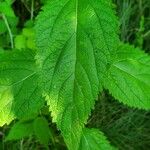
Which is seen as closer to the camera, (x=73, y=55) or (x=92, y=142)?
(x=73, y=55)

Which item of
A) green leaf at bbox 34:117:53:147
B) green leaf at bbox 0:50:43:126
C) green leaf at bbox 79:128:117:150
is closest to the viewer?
green leaf at bbox 0:50:43:126

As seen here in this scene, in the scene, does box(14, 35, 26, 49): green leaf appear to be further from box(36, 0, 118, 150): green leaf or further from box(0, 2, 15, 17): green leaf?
box(36, 0, 118, 150): green leaf

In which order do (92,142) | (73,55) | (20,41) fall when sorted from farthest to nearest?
(20,41) < (92,142) < (73,55)

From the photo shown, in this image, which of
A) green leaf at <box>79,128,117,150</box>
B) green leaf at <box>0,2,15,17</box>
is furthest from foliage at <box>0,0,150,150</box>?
green leaf at <box>0,2,15,17</box>

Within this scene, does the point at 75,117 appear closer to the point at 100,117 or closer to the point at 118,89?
the point at 118,89

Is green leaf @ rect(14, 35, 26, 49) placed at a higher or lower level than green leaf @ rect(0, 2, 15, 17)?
lower

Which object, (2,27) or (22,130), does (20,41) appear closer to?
(2,27)

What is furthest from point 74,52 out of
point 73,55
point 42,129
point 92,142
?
point 42,129
